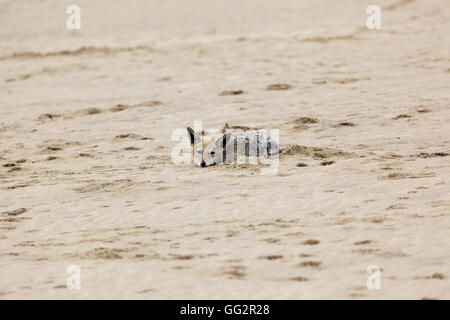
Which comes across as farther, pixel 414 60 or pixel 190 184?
pixel 414 60

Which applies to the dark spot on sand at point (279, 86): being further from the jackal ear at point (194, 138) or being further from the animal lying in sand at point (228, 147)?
the jackal ear at point (194, 138)

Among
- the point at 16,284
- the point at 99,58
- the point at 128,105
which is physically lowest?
the point at 16,284

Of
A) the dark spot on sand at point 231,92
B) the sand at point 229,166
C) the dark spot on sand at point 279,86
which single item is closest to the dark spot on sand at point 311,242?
the sand at point 229,166

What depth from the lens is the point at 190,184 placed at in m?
6.64

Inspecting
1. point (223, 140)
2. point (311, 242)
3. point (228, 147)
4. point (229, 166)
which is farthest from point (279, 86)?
point (311, 242)

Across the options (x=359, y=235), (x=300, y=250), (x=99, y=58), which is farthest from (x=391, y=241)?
(x=99, y=58)

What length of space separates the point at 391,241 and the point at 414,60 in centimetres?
706

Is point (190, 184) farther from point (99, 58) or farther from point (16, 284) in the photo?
point (99, 58)

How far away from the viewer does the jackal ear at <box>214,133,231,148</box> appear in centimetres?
713

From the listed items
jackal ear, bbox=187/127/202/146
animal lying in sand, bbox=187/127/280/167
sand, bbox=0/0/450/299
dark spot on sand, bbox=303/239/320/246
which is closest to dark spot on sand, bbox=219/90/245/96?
sand, bbox=0/0/450/299

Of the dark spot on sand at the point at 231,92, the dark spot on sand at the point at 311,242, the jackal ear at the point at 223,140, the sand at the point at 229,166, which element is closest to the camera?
the sand at the point at 229,166

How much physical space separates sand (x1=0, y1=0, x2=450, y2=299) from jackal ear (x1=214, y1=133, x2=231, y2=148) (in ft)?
0.98

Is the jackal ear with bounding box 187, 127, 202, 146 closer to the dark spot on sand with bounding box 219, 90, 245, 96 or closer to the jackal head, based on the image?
the jackal head

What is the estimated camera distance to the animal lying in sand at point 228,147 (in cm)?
717
